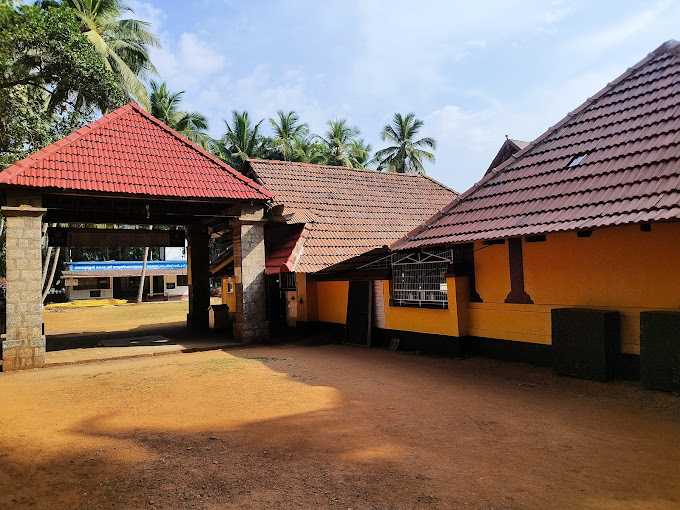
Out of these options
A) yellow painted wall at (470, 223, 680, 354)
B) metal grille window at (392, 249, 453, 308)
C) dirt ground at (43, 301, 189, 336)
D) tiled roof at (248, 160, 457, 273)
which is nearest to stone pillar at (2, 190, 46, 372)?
tiled roof at (248, 160, 457, 273)

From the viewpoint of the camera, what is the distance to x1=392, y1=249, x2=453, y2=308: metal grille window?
10711mm

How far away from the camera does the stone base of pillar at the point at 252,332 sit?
13.5m

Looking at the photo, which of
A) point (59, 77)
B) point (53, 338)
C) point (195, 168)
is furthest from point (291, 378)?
point (59, 77)

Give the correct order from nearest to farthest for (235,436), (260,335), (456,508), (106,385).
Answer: (456,508)
(235,436)
(106,385)
(260,335)

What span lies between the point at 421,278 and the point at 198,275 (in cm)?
1057

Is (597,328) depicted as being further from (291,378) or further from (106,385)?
(106,385)

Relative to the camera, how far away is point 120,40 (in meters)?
24.9

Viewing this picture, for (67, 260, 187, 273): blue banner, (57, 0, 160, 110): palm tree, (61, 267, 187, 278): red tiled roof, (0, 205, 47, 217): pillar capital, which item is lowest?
(61, 267, 187, 278): red tiled roof

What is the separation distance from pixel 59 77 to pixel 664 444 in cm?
1972

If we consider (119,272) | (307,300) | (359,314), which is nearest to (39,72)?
(307,300)

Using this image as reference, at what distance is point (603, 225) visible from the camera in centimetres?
689

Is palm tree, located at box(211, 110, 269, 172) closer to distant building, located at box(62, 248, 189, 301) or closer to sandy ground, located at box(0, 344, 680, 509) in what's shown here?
distant building, located at box(62, 248, 189, 301)

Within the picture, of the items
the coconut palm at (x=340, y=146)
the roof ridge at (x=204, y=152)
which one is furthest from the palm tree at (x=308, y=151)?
the roof ridge at (x=204, y=152)

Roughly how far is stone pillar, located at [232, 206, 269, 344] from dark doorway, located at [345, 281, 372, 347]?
2.52 m
